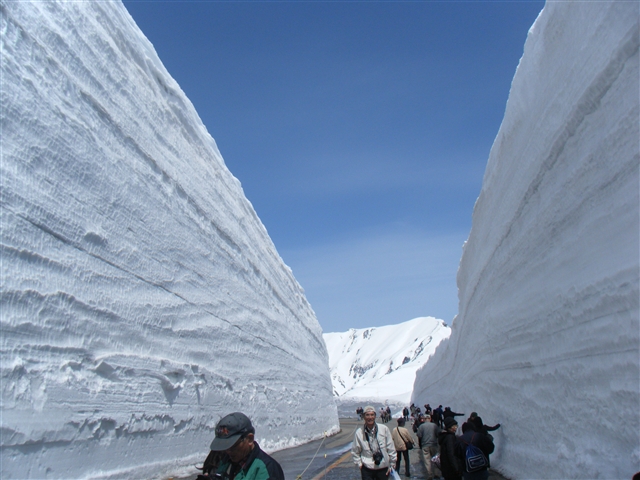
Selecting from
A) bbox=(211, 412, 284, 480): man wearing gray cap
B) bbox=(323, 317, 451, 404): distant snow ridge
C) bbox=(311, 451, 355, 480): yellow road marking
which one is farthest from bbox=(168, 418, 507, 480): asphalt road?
bbox=(323, 317, 451, 404): distant snow ridge

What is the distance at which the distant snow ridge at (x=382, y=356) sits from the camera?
73500 millimetres

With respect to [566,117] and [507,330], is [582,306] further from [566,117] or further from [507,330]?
[507,330]

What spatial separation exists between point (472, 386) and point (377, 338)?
130301 millimetres

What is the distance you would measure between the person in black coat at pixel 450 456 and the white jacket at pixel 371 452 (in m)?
1.35

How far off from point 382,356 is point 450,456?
120 meters

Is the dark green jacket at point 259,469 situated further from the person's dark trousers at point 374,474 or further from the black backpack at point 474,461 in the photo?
the black backpack at point 474,461

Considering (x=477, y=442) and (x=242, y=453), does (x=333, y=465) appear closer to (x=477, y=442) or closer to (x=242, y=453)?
(x=477, y=442)

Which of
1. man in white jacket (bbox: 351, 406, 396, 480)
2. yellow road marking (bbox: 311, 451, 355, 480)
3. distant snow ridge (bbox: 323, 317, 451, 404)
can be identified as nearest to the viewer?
man in white jacket (bbox: 351, 406, 396, 480)

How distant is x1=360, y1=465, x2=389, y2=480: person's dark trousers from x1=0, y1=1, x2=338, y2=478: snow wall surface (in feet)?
10.2

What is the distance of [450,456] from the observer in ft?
20.6

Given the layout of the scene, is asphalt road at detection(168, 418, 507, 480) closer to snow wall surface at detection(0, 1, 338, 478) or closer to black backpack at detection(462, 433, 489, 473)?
snow wall surface at detection(0, 1, 338, 478)

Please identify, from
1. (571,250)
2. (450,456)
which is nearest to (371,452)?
(450,456)

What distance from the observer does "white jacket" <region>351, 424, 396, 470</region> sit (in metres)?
5.10

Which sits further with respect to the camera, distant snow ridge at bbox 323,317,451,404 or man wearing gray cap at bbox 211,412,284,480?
distant snow ridge at bbox 323,317,451,404
